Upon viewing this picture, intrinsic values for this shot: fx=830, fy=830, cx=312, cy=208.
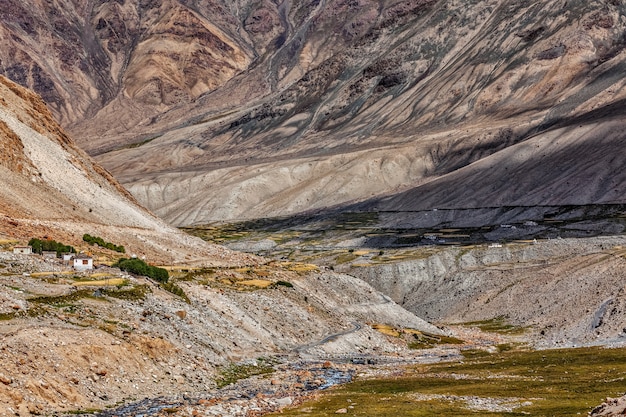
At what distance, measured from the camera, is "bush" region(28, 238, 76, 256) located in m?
76.1

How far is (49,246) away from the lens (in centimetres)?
7844

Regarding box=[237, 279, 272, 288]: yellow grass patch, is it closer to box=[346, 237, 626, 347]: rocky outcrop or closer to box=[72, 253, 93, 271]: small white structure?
box=[72, 253, 93, 271]: small white structure

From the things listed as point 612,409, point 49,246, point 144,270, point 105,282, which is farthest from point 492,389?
point 49,246

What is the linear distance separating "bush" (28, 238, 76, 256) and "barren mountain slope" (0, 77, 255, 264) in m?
3.63

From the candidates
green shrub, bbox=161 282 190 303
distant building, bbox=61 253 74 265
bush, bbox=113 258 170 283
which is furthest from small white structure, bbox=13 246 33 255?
green shrub, bbox=161 282 190 303

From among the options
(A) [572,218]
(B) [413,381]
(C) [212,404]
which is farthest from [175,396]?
(A) [572,218]

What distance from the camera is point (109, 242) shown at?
9325 cm

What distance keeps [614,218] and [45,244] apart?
452 ft

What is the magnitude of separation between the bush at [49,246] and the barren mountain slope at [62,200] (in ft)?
11.9

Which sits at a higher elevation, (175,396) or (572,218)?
(572,218)

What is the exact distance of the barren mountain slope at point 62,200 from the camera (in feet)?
301

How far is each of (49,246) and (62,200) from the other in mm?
24198

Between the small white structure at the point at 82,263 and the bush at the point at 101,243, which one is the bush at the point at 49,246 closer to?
the small white structure at the point at 82,263

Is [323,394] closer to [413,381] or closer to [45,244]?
[413,381]
